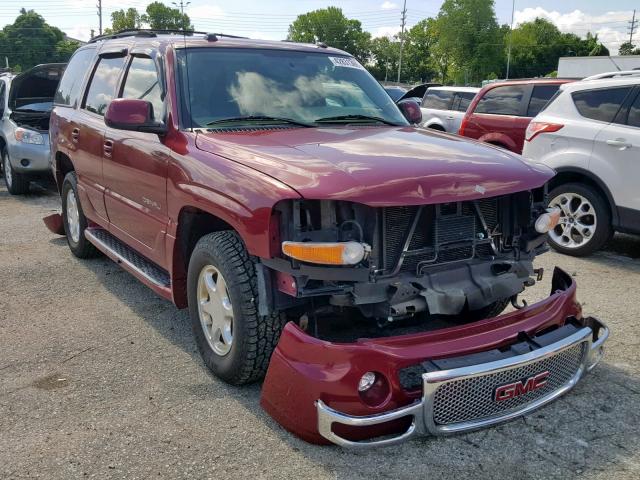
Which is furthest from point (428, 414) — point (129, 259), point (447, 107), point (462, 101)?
point (447, 107)

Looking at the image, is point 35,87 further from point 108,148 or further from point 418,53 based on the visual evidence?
point 418,53

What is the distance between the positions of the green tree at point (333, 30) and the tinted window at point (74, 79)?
11270 cm

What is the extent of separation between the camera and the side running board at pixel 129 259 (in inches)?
165

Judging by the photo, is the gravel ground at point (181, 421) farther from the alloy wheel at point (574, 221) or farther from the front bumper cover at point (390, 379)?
the alloy wheel at point (574, 221)

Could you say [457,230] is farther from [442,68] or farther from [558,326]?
[442,68]

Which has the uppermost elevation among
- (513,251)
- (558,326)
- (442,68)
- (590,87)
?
(442,68)

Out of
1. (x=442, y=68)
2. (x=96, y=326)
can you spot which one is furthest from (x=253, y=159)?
(x=442, y=68)

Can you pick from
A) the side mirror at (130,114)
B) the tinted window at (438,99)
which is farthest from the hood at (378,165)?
the tinted window at (438,99)

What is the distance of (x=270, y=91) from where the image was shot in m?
4.13

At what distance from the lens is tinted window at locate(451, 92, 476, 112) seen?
13.0 metres

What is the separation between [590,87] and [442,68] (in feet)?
294

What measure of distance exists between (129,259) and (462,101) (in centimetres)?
993

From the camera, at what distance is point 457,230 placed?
10.5ft

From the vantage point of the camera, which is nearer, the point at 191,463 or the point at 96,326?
the point at 191,463
